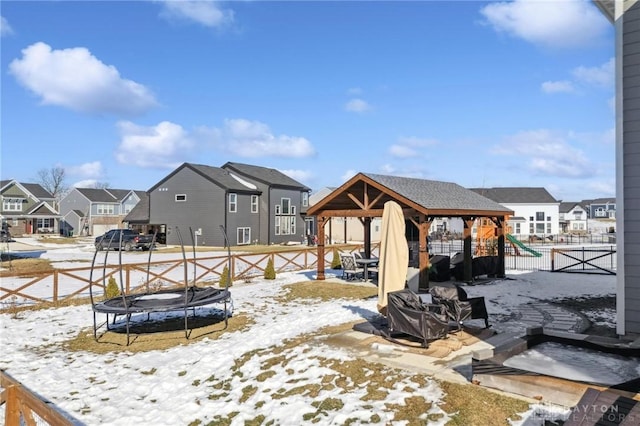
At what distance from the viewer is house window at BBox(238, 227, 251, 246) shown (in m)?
39.3

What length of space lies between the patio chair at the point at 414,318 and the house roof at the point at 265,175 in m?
33.7

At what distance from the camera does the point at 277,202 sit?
4225 cm

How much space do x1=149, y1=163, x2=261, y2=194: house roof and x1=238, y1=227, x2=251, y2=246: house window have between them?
11.0 ft

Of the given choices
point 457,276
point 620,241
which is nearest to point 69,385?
point 620,241

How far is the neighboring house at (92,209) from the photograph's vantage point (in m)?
56.3

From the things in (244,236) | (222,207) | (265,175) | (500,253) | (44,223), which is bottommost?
(500,253)

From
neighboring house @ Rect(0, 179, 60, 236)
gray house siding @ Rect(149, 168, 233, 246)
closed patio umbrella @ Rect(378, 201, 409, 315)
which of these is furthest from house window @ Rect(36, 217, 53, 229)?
closed patio umbrella @ Rect(378, 201, 409, 315)

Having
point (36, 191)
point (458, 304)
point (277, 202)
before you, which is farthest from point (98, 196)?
point (458, 304)

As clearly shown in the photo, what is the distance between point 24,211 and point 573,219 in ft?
256

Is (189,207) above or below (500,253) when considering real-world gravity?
above

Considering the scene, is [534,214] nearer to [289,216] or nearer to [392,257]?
[289,216]

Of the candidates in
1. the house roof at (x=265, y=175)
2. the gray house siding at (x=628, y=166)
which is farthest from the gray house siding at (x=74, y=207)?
the gray house siding at (x=628, y=166)

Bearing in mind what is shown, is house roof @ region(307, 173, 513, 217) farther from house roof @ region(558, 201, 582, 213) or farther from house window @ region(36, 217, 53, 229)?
house roof @ region(558, 201, 582, 213)

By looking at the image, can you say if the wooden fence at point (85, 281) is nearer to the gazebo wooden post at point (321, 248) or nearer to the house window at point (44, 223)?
the gazebo wooden post at point (321, 248)
